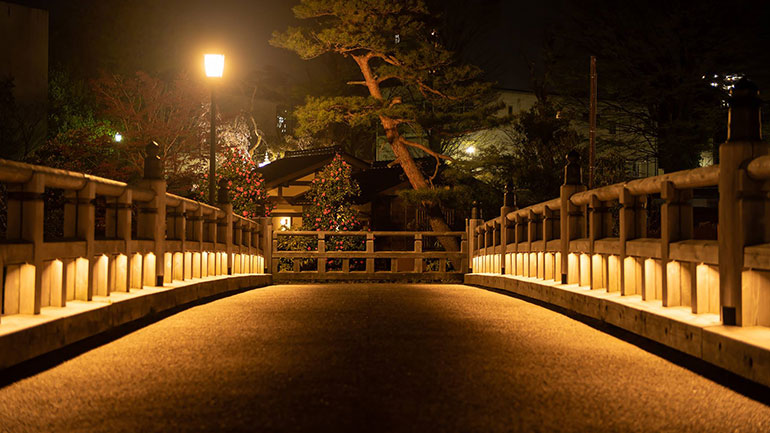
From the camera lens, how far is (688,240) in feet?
20.6

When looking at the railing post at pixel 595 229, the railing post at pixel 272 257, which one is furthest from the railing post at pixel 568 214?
the railing post at pixel 272 257

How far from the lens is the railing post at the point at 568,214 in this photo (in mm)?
9570

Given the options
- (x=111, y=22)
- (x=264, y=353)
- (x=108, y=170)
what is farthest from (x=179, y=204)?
(x=111, y=22)

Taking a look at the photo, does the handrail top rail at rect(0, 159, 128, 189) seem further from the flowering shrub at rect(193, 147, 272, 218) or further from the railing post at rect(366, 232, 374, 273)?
the flowering shrub at rect(193, 147, 272, 218)

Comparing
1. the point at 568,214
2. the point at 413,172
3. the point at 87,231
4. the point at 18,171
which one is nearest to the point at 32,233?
the point at 18,171

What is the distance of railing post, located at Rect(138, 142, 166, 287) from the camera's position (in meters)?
8.88

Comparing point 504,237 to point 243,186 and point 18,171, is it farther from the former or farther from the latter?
point 243,186

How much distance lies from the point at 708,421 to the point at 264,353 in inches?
119

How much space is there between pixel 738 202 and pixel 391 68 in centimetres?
1791

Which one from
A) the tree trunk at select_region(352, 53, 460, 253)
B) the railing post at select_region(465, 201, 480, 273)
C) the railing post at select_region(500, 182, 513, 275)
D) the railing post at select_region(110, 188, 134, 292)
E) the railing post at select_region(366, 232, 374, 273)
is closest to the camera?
the railing post at select_region(110, 188, 134, 292)

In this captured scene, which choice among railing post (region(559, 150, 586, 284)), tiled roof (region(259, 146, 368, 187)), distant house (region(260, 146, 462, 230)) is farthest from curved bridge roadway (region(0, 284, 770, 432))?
tiled roof (region(259, 146, 368, 187))

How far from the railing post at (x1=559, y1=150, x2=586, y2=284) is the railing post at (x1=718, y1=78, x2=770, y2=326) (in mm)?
4144

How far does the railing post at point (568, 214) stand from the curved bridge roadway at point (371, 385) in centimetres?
254

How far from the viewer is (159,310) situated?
27.4ft
